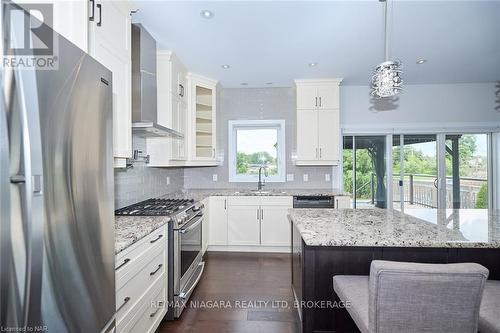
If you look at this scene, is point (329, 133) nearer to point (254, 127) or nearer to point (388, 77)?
point (254, 127)

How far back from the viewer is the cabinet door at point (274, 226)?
11.5 ft

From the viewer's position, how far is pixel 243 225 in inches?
140

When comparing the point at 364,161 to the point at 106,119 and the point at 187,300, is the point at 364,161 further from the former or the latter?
the point at 106,119

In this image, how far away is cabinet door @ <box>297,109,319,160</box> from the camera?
370 centimetres

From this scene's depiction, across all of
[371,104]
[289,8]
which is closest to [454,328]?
[289,8]

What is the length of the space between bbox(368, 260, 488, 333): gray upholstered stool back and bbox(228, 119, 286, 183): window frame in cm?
312

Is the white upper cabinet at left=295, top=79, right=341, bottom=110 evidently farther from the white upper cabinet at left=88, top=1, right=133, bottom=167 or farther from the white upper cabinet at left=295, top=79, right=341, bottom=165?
the white upper cabinet at left=88, top=1, right=133, bottom=167

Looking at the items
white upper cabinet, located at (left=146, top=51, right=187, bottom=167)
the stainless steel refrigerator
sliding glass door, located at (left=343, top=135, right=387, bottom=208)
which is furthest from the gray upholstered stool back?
sliding glass door, located at (left=343, top=135, right=387, bottom=208)

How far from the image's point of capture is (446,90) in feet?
Answer: 13.0

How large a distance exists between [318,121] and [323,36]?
1458 millimetres

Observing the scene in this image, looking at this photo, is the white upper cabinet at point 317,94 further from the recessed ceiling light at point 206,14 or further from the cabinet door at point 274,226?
the recessed ceiling light at point 206,14

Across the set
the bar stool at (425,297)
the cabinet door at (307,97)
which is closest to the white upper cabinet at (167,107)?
the cabinet door at (307,97)

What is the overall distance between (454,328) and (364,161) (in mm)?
3389

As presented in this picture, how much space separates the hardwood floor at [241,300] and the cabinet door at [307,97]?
230cm
